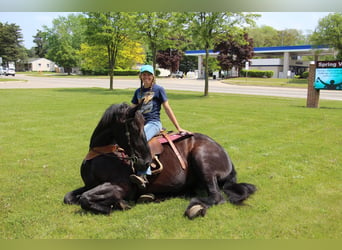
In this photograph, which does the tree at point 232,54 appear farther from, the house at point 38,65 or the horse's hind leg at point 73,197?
the house at point 38,65

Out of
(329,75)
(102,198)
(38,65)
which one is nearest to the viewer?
(102,198)

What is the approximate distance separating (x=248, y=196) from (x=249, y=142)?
14.6 ft

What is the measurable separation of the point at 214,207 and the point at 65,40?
95.7 meters

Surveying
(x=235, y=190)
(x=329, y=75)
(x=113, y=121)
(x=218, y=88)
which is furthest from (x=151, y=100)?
(x=218, y=88)

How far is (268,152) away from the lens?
26.9 ft

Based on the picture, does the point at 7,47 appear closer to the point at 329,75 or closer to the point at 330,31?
the point at 330,31

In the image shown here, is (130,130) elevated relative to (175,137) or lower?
elevated

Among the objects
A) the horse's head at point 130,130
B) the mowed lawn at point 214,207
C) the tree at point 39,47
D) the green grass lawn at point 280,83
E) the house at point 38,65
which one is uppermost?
the tree at point 39,47

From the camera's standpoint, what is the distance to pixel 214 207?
15.4 ft

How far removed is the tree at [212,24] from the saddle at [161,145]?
63.1ft

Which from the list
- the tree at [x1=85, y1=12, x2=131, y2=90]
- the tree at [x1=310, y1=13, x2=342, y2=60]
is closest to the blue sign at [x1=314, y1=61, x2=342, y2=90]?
the tree at [x1=85, y1=12, x2=131, y2=90]

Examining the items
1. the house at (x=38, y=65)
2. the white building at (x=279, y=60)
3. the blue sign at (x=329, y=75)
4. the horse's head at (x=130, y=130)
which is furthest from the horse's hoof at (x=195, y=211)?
the house at (x=38, y=65)

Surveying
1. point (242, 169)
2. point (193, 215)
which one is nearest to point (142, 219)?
point (193, 215)

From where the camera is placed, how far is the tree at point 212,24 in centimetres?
2269
